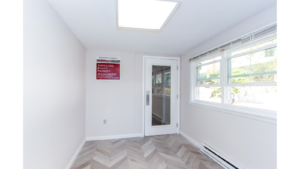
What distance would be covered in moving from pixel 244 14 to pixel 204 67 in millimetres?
1289

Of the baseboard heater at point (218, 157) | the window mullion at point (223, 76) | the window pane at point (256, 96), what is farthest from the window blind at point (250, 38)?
the baseboard heater at point (218, 157)

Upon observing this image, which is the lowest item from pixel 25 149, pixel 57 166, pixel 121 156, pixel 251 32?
pixel 121 156

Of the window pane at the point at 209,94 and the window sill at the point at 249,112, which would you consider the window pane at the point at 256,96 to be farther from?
the window pane at the point at 209,94

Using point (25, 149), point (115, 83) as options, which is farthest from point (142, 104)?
point (25, 149)

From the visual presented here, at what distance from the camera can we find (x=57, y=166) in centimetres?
176

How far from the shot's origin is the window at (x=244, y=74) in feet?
5.33

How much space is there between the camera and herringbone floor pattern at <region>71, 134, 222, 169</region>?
226 centimetres

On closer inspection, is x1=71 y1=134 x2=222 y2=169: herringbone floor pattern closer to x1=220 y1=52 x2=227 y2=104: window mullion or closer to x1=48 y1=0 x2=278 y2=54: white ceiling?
x1=220 y1=52 x2=227 y2=104: window mullion

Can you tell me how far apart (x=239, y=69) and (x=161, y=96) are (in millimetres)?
2048

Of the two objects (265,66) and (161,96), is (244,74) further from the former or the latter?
(161,96)

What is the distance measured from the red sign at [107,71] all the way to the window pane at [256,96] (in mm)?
2550

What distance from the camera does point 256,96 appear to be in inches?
71.6
